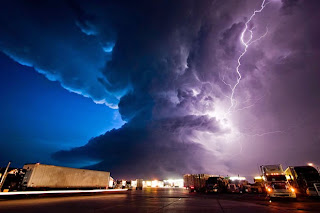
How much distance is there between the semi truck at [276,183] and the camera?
1389 cm

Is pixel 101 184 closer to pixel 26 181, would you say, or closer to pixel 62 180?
pixel 62 180

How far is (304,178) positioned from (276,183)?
7133 millimetres

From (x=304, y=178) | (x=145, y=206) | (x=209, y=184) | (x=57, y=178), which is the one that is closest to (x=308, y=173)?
(x=304, y=178)

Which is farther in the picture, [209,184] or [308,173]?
[209,184]

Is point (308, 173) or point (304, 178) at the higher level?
point (308, 173)

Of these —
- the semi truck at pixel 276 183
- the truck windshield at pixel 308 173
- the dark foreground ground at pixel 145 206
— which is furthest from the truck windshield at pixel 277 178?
the truck windshield at pixel 308 173

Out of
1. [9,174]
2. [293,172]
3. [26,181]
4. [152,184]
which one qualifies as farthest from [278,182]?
[152,184]

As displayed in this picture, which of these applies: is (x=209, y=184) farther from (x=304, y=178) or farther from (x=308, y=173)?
(x=308, y=173)

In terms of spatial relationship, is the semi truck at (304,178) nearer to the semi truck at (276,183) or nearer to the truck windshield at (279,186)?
the semi truck at (276,183)

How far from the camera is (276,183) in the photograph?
14.8 meters

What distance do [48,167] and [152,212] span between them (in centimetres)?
1851

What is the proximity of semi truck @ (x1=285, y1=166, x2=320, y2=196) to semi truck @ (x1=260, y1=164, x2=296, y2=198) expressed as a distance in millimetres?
3918

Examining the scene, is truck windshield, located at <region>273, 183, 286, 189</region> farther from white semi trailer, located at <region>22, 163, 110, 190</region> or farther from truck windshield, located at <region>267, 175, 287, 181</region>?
white semi trailer, located at <region>22, 163, 110, 190</region>

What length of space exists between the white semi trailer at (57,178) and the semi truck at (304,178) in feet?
91.5
